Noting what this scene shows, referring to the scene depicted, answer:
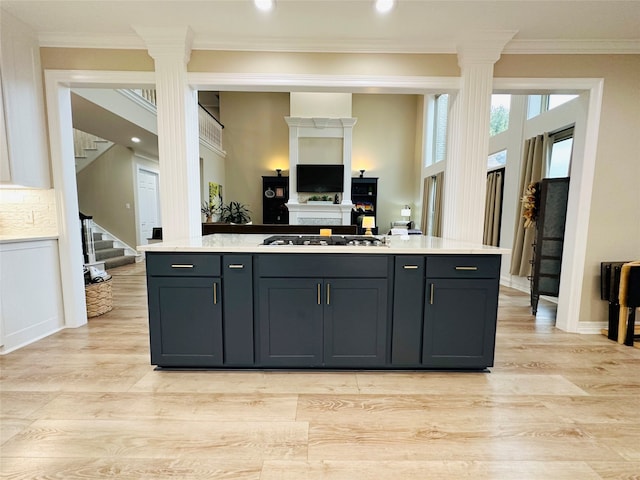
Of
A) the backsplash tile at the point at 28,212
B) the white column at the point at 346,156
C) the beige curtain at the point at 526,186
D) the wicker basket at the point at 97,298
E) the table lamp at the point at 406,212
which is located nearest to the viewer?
the backsplash tile at the point at 28,212

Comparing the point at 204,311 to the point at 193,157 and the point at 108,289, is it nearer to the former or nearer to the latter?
the point at 193,157

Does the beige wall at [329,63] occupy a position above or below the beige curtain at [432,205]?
above

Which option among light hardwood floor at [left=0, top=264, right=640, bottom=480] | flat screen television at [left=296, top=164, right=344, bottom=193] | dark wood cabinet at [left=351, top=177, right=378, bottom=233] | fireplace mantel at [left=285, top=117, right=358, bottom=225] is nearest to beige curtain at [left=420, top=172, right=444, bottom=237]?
dark wood cabinet at [left=351, top=177, right=378, bottom=233]

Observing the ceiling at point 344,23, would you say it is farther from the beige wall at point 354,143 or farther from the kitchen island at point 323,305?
the beige wall at point 354,143

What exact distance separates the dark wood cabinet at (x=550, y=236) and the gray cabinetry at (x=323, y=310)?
246cm

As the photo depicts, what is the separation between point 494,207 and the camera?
5152 millimetres

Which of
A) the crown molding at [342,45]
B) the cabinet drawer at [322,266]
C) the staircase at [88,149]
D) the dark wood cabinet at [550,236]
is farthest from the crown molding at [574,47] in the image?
the staircase at [88,149]

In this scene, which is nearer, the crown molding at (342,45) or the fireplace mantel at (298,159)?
the crown molding at (342,45)

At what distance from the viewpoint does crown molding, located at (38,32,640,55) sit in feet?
8.35

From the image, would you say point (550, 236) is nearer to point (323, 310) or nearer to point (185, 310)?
point (323, 310)

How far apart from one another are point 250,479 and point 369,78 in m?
2.95

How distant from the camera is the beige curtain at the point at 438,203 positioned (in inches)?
296

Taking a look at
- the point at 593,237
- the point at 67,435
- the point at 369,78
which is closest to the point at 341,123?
the point at 369,78

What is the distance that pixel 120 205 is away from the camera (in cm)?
686
